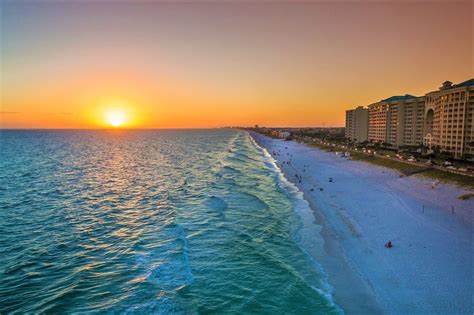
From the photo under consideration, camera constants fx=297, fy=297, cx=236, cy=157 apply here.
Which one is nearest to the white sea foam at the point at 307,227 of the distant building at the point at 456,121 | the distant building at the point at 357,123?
the distant building at the point at 456,121

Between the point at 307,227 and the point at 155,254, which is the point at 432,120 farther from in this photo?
the point at 155,254

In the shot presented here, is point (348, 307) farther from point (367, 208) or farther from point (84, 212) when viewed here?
point (84, 212)

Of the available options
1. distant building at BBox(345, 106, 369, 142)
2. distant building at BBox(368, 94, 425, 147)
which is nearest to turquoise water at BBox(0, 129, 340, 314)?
distant building at BBox(368, 94, 425, 147)

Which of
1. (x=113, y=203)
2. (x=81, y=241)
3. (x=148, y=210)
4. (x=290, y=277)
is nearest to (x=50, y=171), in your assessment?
(x=113, y=203)

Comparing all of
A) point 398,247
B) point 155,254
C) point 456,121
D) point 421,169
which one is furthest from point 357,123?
point 155,254

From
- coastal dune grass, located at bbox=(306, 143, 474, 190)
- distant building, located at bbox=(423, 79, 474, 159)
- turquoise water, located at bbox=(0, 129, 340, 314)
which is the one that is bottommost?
turquoise water, located at bbox=(0, 129, 340, 314)

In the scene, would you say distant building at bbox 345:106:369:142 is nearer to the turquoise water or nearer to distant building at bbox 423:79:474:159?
distant building at bbox 423:79:474:159
